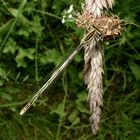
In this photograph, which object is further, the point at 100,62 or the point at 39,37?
the point at 39,37

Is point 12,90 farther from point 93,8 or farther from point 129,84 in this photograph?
point 93,8

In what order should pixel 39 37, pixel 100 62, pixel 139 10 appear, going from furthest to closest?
1. pixel 39 37
2. pixel 139 10
3. pixel 100 62

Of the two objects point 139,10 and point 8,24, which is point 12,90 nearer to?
point 8,24

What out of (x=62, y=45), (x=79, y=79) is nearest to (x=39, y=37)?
(x=62, y=45)

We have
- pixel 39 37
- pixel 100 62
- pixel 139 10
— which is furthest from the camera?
pixel 39 37

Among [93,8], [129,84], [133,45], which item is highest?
[133,45]

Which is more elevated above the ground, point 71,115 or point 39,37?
point 39,37
